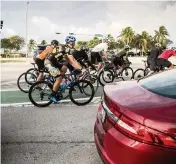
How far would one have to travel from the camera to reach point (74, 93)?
7.86 meters

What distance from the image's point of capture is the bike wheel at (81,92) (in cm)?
782

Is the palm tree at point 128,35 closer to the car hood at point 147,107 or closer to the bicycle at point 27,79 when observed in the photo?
the bicycle at point 27,79

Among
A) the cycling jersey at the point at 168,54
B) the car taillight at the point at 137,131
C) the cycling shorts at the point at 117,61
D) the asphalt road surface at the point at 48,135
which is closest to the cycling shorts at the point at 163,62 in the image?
the cycling jersey at the point at 168,54

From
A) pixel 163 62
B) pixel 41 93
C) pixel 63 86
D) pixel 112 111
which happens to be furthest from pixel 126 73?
pixel 112 111

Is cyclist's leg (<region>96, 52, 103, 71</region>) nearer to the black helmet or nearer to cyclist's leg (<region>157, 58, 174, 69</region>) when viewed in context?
cyclist's leg (<region>157, 58, 174, 69</region>)

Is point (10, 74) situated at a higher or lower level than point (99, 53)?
lower

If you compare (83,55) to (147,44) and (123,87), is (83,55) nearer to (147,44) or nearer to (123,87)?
(123,87)

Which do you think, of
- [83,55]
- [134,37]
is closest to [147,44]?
[134,37]

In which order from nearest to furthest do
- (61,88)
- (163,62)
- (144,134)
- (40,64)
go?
(144,134)
(61,88)
(40,64)
(163,62)

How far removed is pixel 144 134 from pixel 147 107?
0.95ft

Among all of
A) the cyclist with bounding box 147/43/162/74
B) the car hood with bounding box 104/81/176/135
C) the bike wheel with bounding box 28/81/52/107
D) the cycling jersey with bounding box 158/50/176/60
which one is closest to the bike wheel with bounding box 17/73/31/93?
the bike wheel with bounding box 28/81/52/107

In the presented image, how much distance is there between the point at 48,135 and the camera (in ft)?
17.3

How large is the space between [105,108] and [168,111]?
0.71 meters

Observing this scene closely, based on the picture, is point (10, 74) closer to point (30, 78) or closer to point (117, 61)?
point (117, 61)
